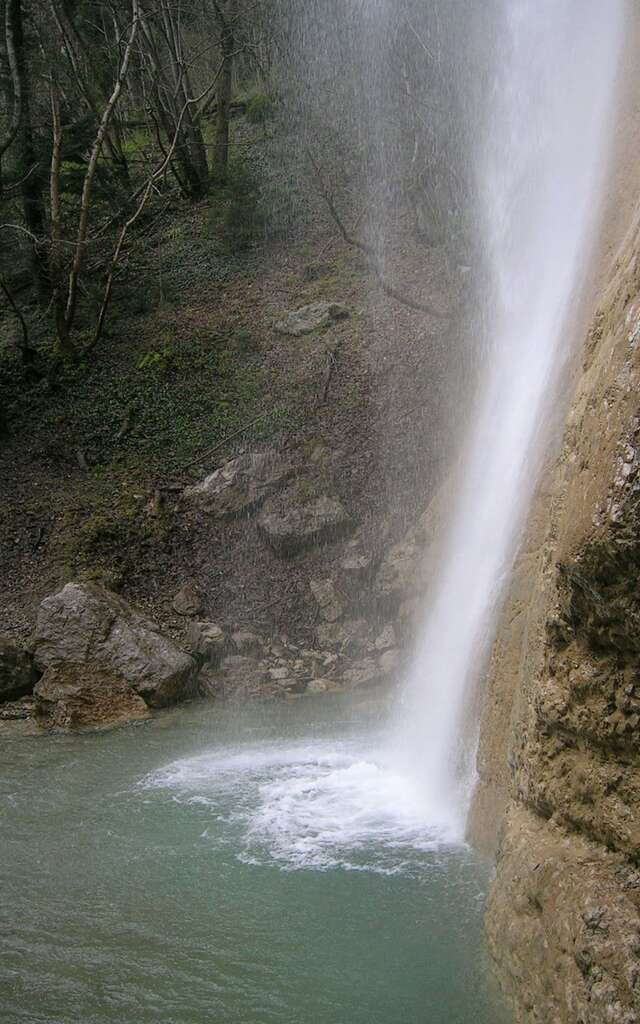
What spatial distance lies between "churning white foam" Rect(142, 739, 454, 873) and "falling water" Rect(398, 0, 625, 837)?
0.81ft

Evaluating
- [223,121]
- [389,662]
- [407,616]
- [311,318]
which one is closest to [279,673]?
[389,662]

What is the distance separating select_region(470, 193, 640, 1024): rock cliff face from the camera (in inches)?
106

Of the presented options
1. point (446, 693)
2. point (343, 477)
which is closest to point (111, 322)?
point (343, 477)

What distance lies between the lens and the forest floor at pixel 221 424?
1109 centimetres

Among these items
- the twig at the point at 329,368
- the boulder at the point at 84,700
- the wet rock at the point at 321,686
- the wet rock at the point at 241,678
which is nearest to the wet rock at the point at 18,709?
the boulder at the point at 84,700

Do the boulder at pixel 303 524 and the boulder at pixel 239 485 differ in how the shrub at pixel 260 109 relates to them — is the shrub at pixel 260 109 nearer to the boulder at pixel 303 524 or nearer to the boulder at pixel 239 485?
the boulder at pixel 239 485

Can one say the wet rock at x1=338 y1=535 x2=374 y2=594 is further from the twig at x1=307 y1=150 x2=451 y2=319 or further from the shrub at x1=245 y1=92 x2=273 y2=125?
the shrub at x1=245 y1=92 x2=273 y2=125

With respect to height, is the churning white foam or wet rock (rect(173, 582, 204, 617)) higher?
the churning white foam

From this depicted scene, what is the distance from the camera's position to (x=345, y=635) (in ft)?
33.5

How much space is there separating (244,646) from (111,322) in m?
8.17

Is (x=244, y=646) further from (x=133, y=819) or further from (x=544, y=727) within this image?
(x=544, y=727)

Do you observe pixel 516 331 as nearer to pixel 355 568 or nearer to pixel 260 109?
pixel 355 568

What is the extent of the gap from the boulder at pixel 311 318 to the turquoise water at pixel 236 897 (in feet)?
29.8

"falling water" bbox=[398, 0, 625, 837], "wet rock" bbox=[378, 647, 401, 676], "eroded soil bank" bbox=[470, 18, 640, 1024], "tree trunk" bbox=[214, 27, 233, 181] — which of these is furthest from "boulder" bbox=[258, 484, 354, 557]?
"tree trunk" bbox=[214, 27, 233, 181]
